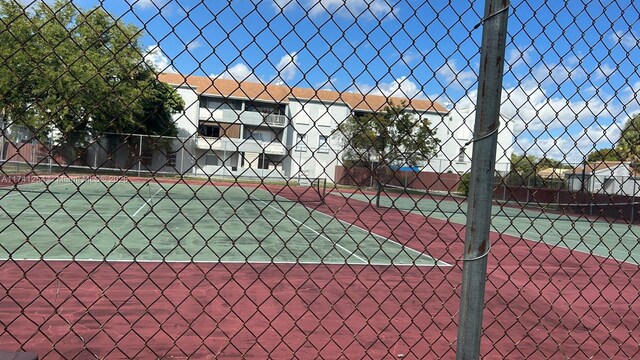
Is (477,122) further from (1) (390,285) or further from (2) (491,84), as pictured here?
(1) (390,285)

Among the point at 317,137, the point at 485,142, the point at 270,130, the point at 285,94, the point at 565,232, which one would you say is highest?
the point at 317,137

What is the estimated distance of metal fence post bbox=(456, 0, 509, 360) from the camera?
74.7 inches

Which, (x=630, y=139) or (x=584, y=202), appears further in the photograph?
(x=584, y=202)

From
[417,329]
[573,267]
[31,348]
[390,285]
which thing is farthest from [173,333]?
[573,267]

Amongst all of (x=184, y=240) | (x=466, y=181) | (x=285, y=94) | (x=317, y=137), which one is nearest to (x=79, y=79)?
(x=285, y=94)

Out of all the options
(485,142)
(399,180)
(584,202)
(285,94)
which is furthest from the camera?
(584,202)

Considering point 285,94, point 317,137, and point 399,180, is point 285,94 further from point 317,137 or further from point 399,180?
point 317,137

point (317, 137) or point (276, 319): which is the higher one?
point (317, 137)

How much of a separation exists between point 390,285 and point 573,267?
468 cm

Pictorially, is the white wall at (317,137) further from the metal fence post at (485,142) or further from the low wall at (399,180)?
the metal fence post at (485,142)

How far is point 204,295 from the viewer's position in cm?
565

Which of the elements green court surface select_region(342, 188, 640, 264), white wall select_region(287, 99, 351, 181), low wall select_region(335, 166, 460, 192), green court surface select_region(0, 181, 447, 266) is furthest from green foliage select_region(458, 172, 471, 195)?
green court surface select_region(0, 181, 447, 266)

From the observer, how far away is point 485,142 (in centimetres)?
191

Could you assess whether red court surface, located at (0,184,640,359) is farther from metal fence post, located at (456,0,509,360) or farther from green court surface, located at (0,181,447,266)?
metal fence post, located at (456,0,509,360)
